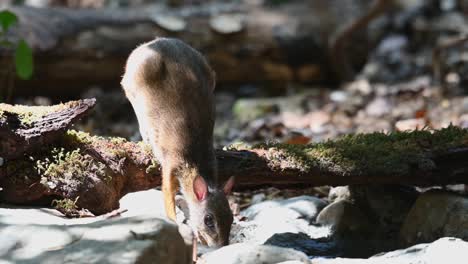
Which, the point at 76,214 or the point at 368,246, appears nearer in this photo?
the point at 76,214

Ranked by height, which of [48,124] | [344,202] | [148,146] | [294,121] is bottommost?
[294,121]

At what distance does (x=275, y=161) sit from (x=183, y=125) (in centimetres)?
75

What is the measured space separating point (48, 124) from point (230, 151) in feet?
4.15

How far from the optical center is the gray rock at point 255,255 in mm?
3566

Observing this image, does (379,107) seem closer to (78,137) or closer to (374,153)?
(374,153)

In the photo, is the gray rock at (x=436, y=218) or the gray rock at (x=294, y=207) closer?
the gray rock at (x=436, y=218)

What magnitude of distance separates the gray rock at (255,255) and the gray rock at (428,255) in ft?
1.30

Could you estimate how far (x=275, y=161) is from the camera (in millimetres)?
4734

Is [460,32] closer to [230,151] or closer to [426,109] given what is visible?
[426,109]

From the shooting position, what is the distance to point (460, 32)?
10656 millimetres

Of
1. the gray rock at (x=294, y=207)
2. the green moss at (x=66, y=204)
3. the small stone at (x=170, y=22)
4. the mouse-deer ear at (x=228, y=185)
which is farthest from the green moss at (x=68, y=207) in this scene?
the small stone at (x=170, y=22)

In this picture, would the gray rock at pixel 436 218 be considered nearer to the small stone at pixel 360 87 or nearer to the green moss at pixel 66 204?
the green moss at pixel 66 204

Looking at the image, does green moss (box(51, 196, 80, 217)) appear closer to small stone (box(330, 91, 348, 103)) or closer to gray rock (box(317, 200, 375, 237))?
gray rock (box(317, 200, 375, 237))

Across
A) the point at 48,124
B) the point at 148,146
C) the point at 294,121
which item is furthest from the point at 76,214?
the point at 294,121
